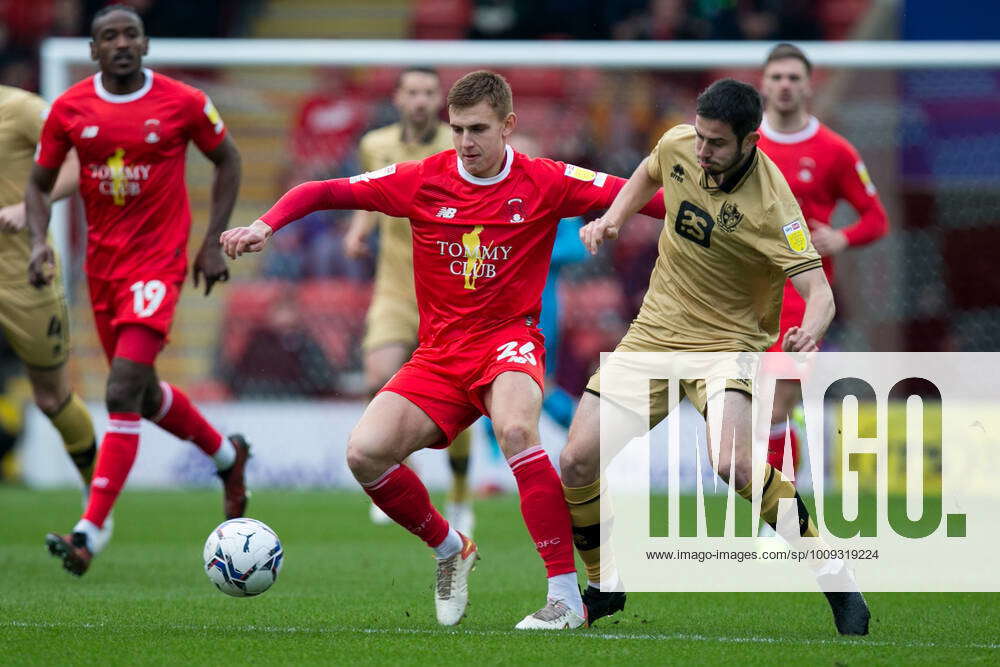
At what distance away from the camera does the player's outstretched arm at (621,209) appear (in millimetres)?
5535

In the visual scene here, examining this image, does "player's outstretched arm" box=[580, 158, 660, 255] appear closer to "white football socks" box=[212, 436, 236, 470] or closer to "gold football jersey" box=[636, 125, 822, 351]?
"gold football jersey" box=[636, 125, 822, 351]

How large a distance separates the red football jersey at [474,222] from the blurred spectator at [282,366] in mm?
7481

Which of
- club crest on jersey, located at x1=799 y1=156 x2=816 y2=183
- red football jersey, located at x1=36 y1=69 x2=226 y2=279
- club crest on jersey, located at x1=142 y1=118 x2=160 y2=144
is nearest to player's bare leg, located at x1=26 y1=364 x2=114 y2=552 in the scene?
red football jersey, located at x1=36 y1=69 x2=226 y2=279

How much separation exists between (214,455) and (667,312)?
3.12 metres

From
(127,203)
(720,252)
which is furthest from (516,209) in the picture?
(127,203)

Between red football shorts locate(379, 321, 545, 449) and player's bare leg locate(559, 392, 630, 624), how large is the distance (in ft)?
0.76

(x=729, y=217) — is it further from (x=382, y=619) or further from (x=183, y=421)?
(x=183, y=421)

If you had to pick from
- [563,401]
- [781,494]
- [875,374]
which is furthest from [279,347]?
[781,494]

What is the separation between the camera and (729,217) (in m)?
5.51

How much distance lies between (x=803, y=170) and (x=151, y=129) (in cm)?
348

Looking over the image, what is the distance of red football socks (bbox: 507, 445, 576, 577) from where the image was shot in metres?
5.45

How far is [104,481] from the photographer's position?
7055 mm

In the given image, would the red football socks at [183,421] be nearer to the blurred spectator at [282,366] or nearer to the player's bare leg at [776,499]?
the player's bare leg at [776,499]

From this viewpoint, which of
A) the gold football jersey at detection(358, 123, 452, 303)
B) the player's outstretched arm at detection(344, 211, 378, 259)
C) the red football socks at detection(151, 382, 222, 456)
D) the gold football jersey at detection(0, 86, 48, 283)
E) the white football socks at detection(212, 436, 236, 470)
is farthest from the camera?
the gold football jersey at detection(358, 123, 452, 303)
